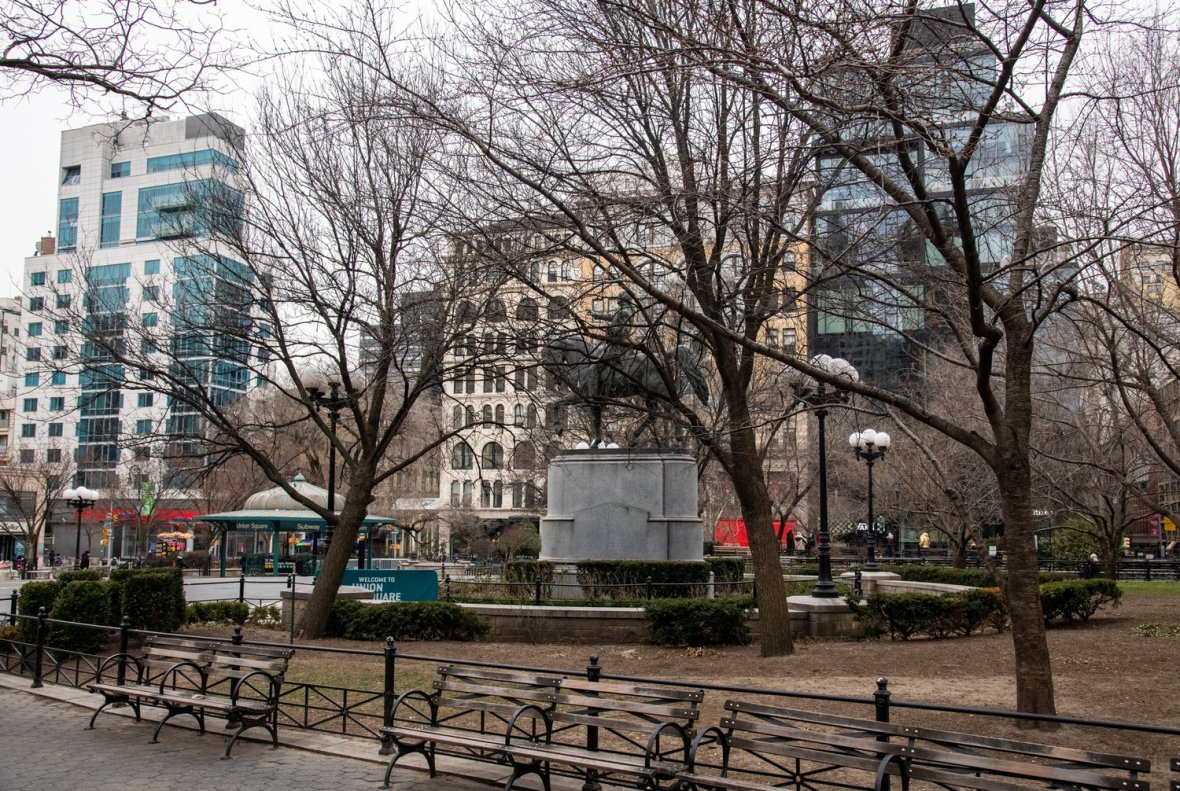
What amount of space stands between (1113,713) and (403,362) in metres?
11.4

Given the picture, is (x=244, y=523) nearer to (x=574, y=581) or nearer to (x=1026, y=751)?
(x=574, y=581)

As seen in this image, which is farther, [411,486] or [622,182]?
[411,486]

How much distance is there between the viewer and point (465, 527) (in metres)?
69.1

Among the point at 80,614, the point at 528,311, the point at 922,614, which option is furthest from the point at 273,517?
the point at 922,614

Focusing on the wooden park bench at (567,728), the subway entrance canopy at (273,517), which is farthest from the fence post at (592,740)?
the subway entrance canopy at (273,517)

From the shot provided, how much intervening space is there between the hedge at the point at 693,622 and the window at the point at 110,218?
294 ft

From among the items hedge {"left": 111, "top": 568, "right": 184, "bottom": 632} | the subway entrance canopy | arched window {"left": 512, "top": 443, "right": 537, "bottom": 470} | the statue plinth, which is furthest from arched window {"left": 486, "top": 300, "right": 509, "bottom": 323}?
arched window {"left": 512, "top": 443, "right": 537, "bottom": 470}

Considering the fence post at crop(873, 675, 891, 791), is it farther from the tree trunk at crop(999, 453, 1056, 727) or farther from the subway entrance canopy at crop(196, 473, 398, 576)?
the subway entrance canopy at crop(196, 473, 398, 576)

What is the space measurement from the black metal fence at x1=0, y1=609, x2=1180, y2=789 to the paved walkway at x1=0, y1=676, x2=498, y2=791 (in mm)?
496

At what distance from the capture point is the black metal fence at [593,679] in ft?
22.8

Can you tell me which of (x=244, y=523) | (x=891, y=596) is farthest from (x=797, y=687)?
(x=244, y=523)

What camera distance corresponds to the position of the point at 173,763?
8828mm

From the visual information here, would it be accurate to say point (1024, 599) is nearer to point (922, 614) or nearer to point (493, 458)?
point (922, 614)

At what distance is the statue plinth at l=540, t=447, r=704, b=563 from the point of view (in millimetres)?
23141
